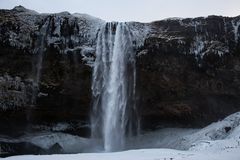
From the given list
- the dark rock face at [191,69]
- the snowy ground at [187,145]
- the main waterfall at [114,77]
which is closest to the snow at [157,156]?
the snowy ground at [187,145]

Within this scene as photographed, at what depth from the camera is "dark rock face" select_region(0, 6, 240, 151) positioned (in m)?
27.4

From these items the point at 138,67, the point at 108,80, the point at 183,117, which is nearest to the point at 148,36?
the point at 138,67

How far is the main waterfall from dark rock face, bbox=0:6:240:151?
20.1 inches

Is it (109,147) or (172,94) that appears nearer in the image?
(109,147)

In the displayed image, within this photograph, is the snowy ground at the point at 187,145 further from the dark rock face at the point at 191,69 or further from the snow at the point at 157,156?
the dark rock face at the point at 191,69

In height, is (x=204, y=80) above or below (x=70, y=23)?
below

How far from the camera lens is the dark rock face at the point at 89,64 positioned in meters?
27.4

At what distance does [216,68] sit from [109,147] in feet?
29.7

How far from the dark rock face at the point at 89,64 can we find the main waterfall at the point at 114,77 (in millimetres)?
510

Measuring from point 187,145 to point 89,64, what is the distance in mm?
8497

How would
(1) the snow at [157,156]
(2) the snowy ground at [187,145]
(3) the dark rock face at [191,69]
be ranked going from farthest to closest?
1. (3) the dark rock face at [191,69]
2. (2) the snowy ground at [187,145]
3. (1) the snow at [157,156]

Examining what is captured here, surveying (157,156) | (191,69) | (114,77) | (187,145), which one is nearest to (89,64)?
(114,77)

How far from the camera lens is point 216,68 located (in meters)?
27.8

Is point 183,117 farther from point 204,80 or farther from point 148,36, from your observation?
point 148,36
